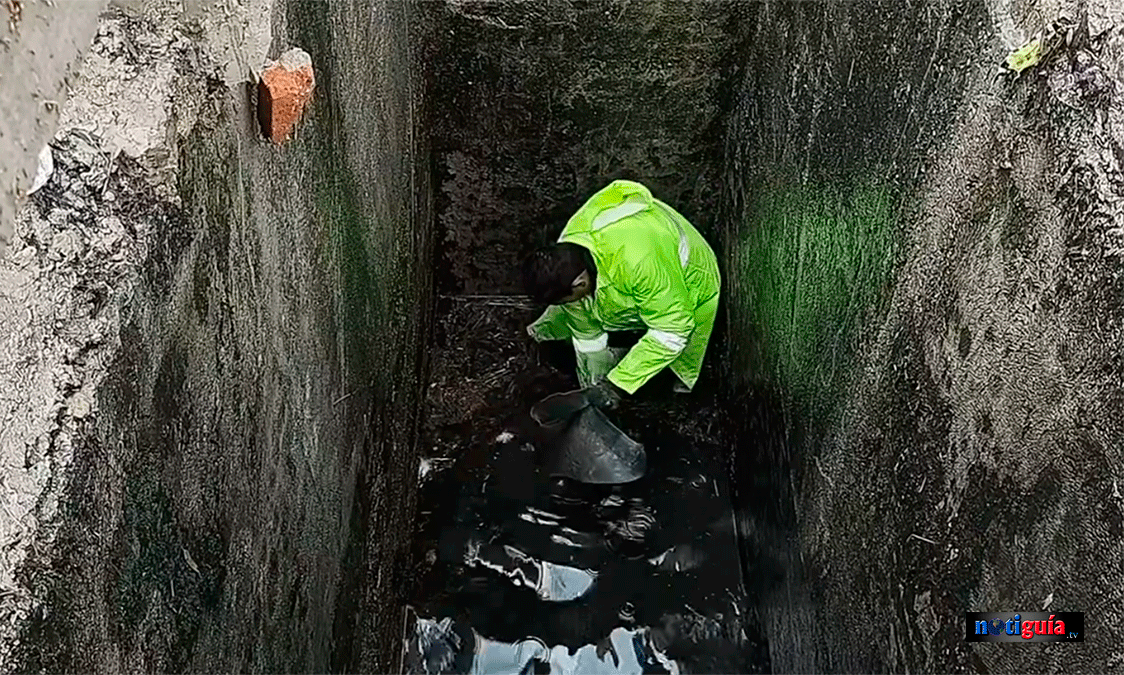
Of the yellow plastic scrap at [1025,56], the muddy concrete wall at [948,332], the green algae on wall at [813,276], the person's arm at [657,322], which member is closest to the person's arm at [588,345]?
the person's arm at [657,322]

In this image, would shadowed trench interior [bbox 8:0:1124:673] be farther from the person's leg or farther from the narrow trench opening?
the person's leg

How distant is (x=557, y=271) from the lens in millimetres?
3729

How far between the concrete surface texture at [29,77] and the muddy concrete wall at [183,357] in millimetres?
353

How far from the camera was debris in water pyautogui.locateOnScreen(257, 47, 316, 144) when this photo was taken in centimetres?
183

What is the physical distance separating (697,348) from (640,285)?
63 cm

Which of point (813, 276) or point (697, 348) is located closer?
point (813, 276)

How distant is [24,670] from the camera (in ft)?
3.93

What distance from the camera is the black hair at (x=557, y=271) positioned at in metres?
3.73

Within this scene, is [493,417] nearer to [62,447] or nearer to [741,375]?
[741,375]

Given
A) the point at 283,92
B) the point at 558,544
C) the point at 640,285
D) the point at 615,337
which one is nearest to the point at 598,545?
the point at 558,544

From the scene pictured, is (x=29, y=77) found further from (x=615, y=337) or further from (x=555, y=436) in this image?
(x=615, y=337)

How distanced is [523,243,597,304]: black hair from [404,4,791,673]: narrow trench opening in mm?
693

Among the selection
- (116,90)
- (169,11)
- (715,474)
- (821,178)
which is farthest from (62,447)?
(715,474)

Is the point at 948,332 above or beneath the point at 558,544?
above
